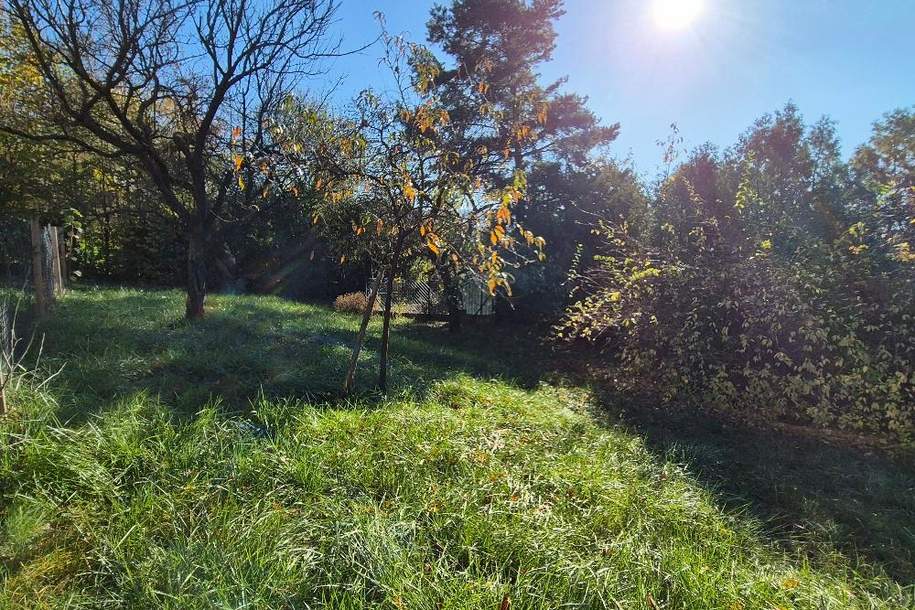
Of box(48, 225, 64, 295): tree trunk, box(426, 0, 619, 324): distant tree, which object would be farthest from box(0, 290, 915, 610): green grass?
box(426, 0, 619, 324): distant tree

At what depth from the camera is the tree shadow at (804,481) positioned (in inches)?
102

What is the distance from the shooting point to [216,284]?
12000mm

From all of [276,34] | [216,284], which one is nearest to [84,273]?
[216,284]

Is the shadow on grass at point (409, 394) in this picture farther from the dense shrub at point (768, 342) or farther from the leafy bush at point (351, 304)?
the leafy bush at point (351, 304)

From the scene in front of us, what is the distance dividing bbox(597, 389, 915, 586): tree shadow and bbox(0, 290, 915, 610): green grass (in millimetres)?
37

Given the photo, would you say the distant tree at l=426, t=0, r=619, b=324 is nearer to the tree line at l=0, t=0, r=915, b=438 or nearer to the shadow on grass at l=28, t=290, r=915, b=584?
the tree line at l=0, t=0, r=915, b=438

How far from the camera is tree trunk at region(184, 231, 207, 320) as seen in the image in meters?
6.27

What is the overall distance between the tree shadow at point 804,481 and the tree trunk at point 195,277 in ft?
18.0

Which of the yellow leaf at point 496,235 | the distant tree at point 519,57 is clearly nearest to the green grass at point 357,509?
the yellow leaf at point 496,235

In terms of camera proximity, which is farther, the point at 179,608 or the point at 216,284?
the point at 216,284

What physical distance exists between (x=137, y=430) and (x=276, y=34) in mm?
5748

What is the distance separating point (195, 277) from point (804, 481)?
7077 millimetres

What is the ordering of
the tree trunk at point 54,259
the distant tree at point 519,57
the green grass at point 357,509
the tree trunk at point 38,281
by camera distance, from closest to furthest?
the green grass at point 357,509
the tree trunk at point 38,281
the tree trunk at point 54,259
the distant tree at point 519,57

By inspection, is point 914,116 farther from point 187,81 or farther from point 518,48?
point 187,81
